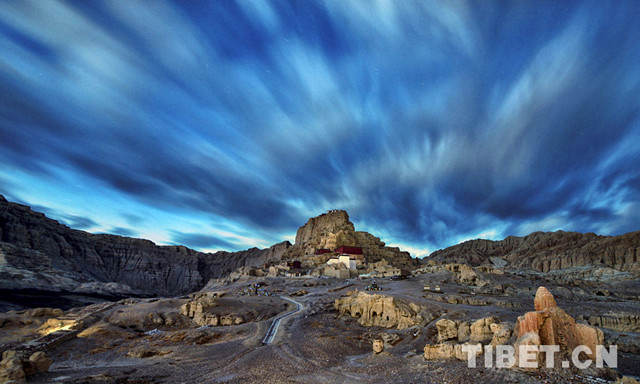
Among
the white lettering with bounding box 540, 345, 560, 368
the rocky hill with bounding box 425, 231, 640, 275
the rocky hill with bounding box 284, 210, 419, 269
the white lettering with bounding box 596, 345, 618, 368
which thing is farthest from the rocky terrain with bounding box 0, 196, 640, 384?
the rocky hill with bounding box 284, 210, 419, 269

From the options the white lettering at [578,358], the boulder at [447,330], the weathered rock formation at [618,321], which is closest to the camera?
the white lettering at [578,358]

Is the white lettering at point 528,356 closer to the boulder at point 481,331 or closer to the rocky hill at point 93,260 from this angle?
the boulder at point 481,331

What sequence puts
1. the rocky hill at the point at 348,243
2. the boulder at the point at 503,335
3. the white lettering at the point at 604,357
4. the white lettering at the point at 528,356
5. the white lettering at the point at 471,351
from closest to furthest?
the white lettering at the point at 604,357
the white lettering at the point at 528,356
the white lettering at the point at 471,351
the boulder at the point at 503,335
the rocky hill at the point at 348,243

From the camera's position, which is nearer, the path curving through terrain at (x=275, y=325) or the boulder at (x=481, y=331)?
the boulder at (x=481, y=331)

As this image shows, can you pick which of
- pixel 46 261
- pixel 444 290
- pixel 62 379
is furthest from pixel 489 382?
pixel 46 261

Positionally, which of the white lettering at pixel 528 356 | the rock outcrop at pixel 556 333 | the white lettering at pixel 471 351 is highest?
the rock outcrop at pixel 556 333

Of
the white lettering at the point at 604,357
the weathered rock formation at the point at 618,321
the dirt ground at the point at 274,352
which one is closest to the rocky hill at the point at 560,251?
the dirt ground at the point at 274,352

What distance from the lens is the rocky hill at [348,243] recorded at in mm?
104500

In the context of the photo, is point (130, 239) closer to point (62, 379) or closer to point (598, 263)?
point (62, 379)

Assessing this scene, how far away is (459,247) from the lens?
157375 mm

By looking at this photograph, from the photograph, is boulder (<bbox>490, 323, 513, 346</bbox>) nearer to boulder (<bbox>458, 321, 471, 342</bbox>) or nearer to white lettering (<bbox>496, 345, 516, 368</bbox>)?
white lettering (<bbox>496, 345, 516, 368</bbox>)

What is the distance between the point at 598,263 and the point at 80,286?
14904 centimetres

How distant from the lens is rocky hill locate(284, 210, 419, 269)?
104m

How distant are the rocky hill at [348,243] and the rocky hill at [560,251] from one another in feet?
42.0
